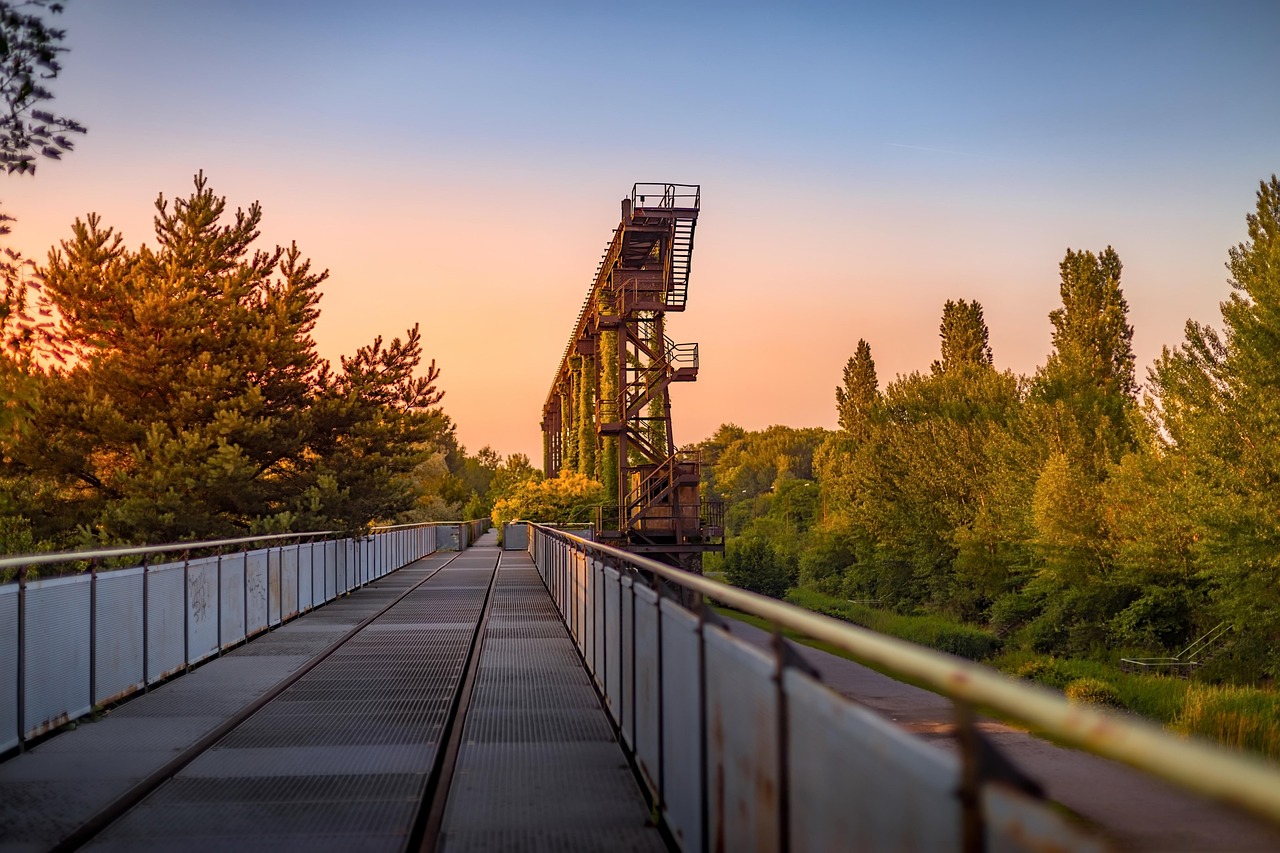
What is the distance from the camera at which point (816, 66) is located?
25.7 meters

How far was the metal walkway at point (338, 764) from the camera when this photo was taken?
6.35m

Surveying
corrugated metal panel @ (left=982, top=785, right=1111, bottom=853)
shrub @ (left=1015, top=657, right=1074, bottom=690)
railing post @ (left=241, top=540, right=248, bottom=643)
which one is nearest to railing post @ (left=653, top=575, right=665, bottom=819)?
corrugated metal panel @ (left=982, top=785, right=1111, bottom=853)

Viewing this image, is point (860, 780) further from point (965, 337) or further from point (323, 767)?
point (965, 337)

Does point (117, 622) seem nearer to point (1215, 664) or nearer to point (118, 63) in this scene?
point (118, 63)

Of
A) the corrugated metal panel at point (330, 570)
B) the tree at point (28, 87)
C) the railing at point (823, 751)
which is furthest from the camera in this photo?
the corrugated metal panel at point (330, 570)

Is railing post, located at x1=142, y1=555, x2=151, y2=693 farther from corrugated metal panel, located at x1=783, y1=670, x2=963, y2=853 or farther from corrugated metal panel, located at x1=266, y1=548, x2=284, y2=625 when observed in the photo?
corrugated metal panel, located at x1=783, y1=670, x2=963, y2=853

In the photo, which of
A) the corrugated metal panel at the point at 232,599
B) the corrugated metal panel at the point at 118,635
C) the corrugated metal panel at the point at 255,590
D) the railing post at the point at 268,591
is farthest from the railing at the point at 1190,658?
the corrugated metal panel at the point at 118,635

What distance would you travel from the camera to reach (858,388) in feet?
284

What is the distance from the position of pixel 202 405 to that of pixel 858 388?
6326 cm

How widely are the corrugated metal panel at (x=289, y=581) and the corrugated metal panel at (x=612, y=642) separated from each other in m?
9.86

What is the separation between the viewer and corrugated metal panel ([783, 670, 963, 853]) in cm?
245

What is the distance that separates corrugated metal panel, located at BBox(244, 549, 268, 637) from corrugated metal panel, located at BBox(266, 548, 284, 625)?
0.20m

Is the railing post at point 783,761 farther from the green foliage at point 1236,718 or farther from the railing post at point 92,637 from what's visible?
the green foliage at point 1236,718

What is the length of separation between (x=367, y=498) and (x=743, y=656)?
2830 cm
